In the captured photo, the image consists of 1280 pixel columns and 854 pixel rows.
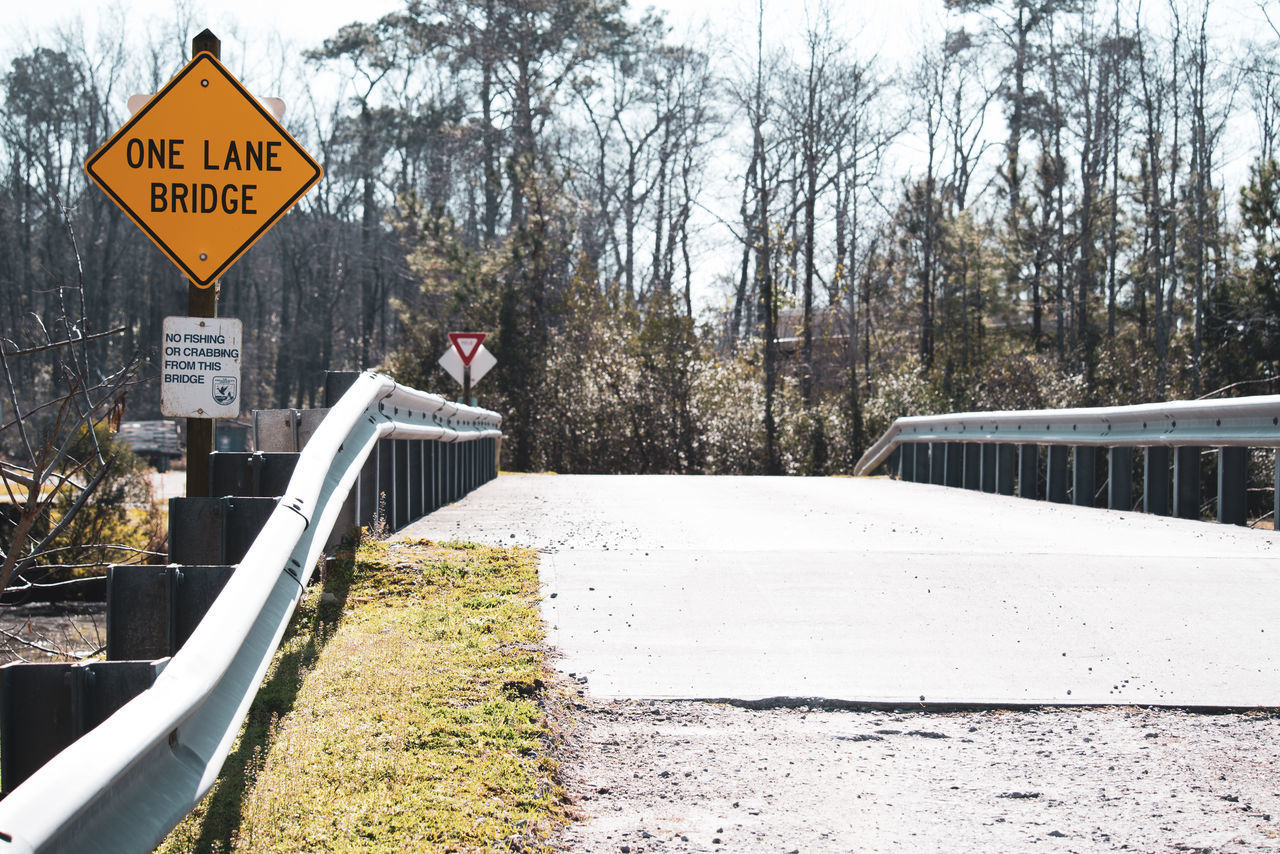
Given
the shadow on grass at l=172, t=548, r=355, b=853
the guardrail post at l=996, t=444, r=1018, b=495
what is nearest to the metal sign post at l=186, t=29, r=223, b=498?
the shadow on grass at l=172, t=548, r=355, b=853

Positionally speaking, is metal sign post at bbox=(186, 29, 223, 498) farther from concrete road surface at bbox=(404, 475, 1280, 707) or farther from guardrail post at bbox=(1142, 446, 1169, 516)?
guardrail post at bbox=(1142, 446, 1169, 516)

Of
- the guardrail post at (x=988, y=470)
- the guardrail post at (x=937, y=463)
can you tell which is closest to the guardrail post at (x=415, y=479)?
the guardrail post at (x=988, y=470)

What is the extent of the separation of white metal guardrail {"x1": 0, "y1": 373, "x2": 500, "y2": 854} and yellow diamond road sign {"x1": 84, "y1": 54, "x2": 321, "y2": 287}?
5.79 ft

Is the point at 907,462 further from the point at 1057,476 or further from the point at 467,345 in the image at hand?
the point at 467,345

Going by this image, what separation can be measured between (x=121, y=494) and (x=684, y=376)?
49.5 feet

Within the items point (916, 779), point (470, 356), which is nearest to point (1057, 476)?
point (916, 779)

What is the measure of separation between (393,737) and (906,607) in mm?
3154

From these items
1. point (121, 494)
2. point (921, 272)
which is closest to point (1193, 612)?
point (121, 494)

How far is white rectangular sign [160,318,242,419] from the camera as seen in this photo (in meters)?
5.99

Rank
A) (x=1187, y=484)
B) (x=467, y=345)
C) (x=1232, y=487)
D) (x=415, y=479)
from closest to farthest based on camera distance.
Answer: (x=415, y=479) < (x=1232, y=487) < (x=1187, y=484) < (x=467, y=345)

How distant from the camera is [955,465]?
1673 cm

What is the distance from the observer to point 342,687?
15.5 feet

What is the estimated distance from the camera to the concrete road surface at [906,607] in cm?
521

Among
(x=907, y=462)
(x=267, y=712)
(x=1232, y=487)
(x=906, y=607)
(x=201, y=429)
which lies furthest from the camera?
(x=907, y=462)
